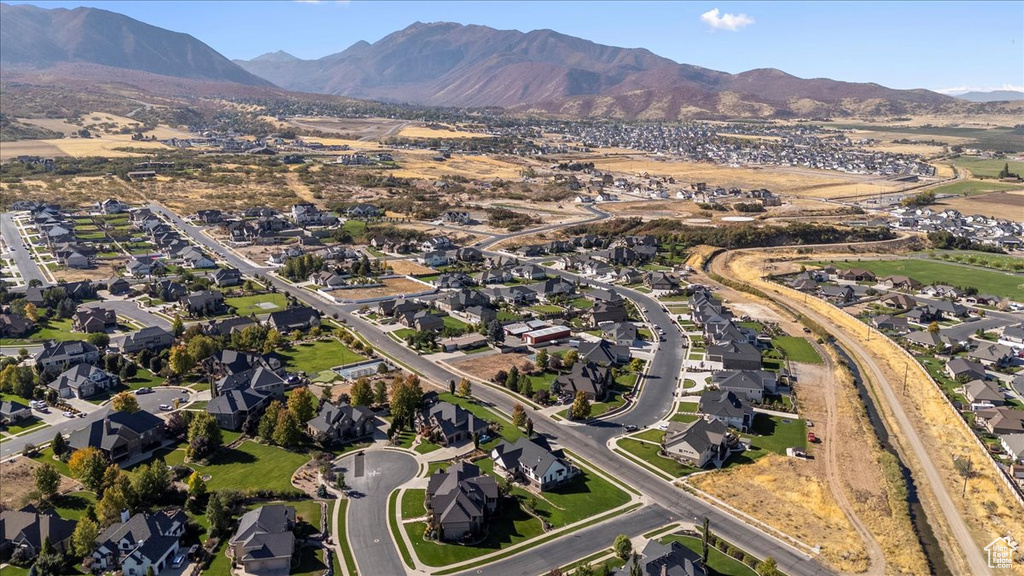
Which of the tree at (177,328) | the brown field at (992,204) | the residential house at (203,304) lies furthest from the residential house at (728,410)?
the brown field at (992,204)

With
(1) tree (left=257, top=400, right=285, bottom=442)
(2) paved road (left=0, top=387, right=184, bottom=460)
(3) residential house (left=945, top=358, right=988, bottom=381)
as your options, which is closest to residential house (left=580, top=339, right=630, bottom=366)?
(1) tree (left=257, top=400, right=285, bottom=442)

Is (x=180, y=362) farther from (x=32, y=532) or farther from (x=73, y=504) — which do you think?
(x=32, y=532)

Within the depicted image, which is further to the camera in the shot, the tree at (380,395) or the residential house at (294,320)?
the residential house at (294,320)

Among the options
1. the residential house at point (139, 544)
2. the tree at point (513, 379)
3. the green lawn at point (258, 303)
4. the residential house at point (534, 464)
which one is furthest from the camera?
the green lawn at point (258, 303)

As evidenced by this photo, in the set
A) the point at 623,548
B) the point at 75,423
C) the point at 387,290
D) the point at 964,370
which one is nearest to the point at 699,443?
the point at 623,548

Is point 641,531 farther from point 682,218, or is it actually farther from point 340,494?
point 682,218

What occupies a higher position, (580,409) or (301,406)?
(301,406)

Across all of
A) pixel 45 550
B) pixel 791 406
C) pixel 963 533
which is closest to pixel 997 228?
pixel 791 406

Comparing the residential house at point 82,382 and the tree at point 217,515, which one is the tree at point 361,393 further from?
the residential house at point 82,382
